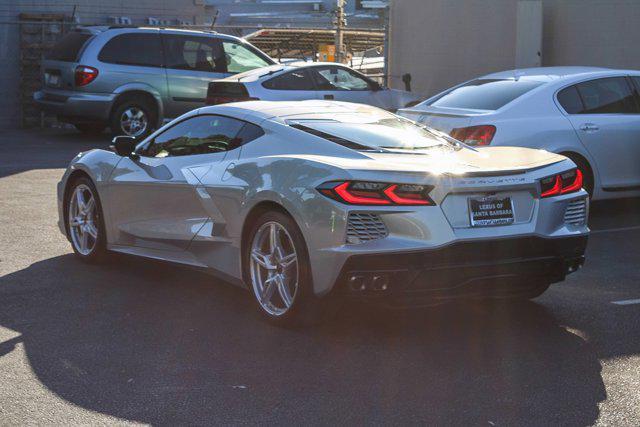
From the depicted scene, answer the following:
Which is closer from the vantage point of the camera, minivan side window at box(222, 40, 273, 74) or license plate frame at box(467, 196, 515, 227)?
license plate frame at box(467, 196, 515, 227)

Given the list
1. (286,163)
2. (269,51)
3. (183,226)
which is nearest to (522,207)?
(286,163)

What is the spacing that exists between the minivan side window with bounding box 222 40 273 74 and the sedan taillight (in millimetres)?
14420

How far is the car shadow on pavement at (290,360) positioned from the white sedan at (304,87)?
30.3ft

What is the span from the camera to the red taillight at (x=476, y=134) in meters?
10.4

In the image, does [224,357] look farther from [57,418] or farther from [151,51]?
[151,51]

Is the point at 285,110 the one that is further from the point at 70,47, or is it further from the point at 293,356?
the point at 70,47

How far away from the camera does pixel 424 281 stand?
6180mm

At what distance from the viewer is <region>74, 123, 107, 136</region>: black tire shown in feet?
67.0

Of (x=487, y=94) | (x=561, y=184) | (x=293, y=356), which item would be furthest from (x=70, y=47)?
(x=293, y=356)

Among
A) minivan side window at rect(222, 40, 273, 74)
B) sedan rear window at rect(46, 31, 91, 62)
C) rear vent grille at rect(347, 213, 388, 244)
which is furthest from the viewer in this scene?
minivan side window at rect(222, 40, 273, 74)

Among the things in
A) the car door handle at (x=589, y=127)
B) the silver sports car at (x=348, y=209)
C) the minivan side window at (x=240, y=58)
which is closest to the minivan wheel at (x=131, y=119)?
the minivan side window at (x=240, y=58)

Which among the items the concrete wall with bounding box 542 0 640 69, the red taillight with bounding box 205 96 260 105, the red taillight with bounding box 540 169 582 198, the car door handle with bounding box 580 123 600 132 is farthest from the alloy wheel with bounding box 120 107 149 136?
the red taillight with bounding box 540 169 582 198

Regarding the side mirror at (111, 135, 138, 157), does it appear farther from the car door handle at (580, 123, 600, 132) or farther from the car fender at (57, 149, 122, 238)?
the car door handle at (580, 123, 600, 132)

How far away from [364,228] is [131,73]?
14.2 m
